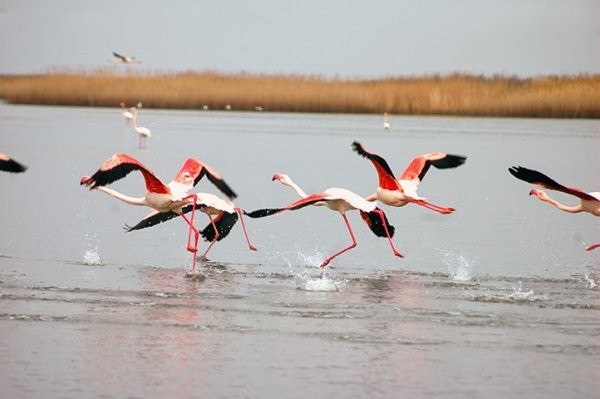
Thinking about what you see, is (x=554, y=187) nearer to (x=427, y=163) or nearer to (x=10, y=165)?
(x=427, y=163)

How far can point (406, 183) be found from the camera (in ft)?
50.4

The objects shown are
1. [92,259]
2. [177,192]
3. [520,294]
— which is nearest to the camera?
[520,294]

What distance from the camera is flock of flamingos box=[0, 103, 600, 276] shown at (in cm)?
1337

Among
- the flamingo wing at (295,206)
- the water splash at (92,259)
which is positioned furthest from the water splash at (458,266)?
the water splash at (92,259)

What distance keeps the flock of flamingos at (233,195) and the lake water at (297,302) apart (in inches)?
16.7

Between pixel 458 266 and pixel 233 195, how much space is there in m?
2.67

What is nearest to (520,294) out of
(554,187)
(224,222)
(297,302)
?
(554,187)

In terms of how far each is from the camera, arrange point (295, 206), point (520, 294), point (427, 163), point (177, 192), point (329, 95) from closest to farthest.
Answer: point (520, 294), point (295, 206), point (177, 192), point (427, 163), point (329, 95)

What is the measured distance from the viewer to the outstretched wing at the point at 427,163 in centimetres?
1552

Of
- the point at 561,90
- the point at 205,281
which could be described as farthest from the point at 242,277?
the point at 561,90

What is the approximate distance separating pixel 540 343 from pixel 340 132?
35.5m

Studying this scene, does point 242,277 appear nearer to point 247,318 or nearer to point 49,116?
point 247,318

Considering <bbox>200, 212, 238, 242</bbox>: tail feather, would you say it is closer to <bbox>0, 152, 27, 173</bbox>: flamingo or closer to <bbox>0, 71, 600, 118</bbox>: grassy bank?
<bbox>0, 152, 27, 173</bbox>: flamingo

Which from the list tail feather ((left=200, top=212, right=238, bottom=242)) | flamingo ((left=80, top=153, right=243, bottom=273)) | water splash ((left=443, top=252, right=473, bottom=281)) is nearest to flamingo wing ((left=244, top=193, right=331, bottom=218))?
flamingo ((left=80, top=153, right=243, bottom=273))
